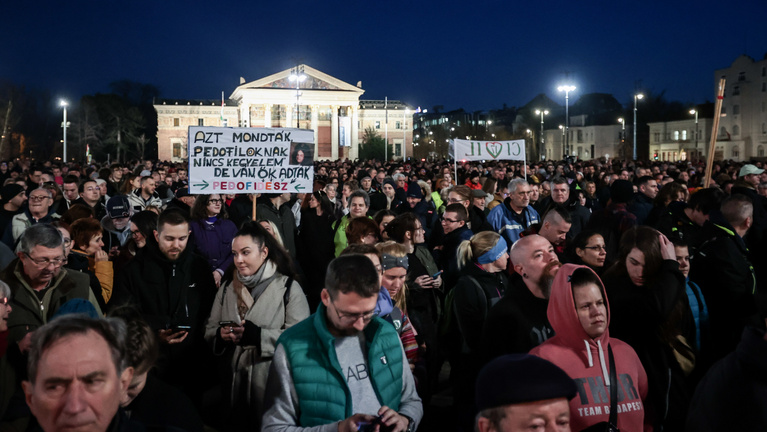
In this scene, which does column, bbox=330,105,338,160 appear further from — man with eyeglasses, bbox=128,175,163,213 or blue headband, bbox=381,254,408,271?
blue headband, bbox=381,254,408,271

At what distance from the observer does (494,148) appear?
48.0 feet

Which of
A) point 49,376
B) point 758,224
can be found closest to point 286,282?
point 49,376

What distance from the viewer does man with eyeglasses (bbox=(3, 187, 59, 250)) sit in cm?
707

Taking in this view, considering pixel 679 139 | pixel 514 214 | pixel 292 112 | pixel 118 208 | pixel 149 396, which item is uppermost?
pixel 292 112

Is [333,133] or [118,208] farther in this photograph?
[333,133]

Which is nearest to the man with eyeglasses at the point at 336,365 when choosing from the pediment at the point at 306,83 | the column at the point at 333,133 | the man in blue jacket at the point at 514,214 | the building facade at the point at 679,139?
the man in blue jacket at the point at 514,214

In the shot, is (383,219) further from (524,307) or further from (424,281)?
(524,307)

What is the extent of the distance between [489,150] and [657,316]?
1087 centimetres

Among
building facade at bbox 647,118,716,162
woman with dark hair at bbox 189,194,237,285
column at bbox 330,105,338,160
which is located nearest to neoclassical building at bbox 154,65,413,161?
column at bbox 330,105,338,160

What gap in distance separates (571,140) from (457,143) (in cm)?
7726

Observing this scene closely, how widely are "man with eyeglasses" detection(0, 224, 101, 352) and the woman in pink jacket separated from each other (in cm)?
296

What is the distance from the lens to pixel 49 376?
211cm

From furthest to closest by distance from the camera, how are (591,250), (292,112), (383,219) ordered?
(292,112) → (383,219) → (591,250)

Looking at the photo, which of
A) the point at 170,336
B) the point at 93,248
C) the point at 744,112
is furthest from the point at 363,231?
the point at 744,112
